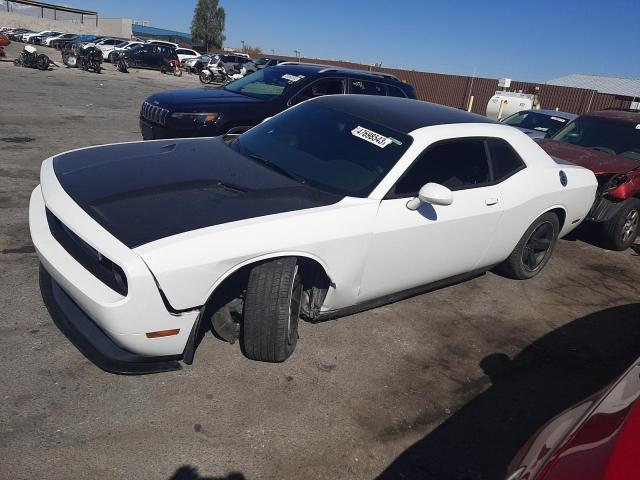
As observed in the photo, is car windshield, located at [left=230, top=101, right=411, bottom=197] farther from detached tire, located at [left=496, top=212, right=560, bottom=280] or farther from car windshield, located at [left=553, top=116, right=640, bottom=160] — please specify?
car windshield, located at [left=553, top=116, right=640, bottom=160]

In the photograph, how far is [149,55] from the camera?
29453 millimetres

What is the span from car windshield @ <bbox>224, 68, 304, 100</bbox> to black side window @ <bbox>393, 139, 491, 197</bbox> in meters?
3.92

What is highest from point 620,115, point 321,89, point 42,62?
point 620,115

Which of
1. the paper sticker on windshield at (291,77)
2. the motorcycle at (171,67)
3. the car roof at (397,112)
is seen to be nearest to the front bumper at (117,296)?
the car roof at (397,112)

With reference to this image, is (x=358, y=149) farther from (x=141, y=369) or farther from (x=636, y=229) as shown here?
(x=636, y=229)

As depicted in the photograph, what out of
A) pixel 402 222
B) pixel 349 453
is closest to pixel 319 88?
pixel 402 222

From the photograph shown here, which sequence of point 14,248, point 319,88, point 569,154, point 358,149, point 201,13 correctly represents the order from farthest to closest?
point 201,13 < point 319,88 < point 569,154 < point 14,248 < point 358,149

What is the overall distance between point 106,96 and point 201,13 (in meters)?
63.6

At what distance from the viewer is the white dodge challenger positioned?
2541 millimetres

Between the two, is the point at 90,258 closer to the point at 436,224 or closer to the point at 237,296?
the point at 237,296

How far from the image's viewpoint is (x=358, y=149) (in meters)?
3.61

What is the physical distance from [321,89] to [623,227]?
438 centimetres

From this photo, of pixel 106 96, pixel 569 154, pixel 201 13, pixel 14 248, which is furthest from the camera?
pixel 201 13

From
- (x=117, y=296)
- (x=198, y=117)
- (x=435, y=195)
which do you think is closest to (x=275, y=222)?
(x=117, y=296)
